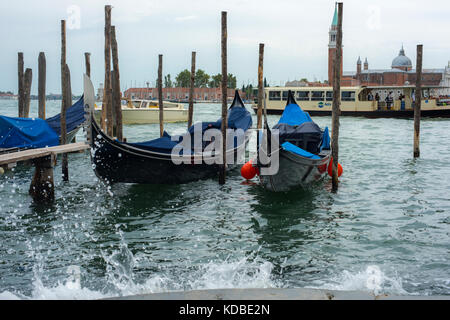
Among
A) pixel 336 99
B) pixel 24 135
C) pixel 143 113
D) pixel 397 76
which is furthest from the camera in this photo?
pixel 397 76

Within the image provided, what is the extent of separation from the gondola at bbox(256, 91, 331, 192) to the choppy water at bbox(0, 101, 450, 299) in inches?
9.9

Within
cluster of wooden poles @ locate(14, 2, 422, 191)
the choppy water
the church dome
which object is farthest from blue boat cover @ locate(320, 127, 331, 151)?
the church dome

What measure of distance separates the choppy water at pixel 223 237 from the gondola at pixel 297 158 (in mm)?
251

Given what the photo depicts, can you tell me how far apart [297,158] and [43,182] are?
4.17 m

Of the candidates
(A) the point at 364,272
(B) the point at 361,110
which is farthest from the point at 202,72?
(A) the point at 364,272

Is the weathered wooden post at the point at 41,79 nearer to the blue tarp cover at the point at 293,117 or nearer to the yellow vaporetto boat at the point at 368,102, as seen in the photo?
the blue tarp cover at the point at 293,117

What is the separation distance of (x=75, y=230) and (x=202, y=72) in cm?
8810

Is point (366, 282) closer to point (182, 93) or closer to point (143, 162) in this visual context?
point (143, 162)

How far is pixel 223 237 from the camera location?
20.4 ft

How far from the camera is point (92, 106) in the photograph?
7281mm

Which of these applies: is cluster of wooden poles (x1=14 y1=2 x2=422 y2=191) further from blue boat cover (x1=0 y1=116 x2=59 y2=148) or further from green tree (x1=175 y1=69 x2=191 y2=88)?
green tree (x1=175 y1=69 x2=191 y2=88)

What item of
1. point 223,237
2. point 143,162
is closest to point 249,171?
point 143,162
